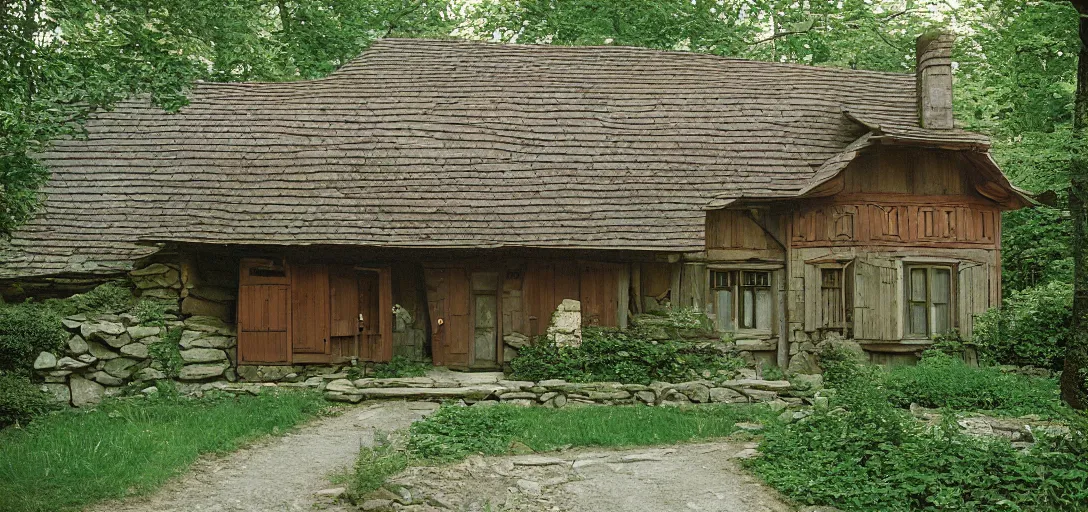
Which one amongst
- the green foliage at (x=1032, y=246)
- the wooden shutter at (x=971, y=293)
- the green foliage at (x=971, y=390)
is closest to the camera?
the green foliage at (x=971, y=390)

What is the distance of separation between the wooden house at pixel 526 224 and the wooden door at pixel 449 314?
0.03 metres

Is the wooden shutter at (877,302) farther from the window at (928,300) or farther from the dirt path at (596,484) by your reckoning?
the dirt path at (596,484)

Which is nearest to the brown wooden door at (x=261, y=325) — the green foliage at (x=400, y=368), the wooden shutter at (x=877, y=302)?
the green foliage at (x=400, y=368)

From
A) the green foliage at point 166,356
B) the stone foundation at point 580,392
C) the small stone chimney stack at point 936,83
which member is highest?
the small stone chimney stack at point 936,83

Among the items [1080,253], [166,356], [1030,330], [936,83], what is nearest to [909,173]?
[936,83]

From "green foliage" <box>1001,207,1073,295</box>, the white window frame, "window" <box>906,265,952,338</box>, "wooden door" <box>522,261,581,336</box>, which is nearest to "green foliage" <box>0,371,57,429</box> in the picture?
"wooden door" <box>522,261,581,336</box>

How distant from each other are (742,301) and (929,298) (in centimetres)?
324

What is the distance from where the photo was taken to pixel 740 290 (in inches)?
644

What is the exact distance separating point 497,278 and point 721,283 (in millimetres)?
4056

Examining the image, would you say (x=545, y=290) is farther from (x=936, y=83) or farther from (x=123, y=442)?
(x=936, y=83)

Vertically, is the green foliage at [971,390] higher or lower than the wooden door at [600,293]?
lower

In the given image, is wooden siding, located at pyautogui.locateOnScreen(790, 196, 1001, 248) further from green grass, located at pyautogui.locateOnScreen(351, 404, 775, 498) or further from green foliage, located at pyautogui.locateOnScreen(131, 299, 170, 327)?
green foliage, located at pyautogui.locateOnScreen(131, 299, 170, 327)

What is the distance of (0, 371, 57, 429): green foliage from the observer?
472 inches

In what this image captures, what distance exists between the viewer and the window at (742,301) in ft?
53.6
